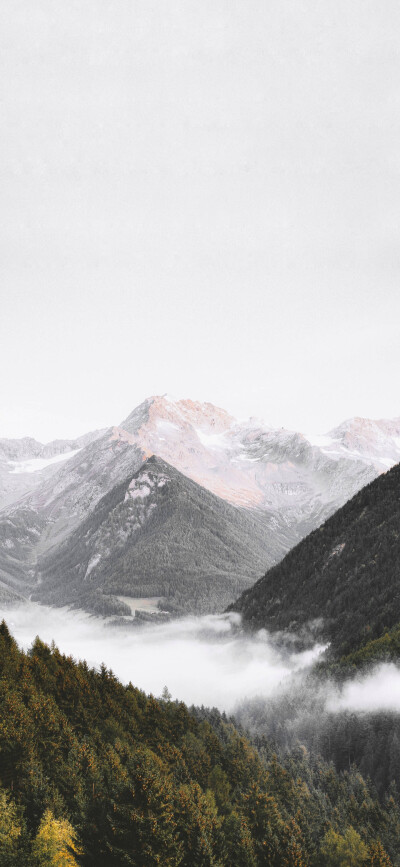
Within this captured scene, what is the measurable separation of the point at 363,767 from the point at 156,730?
104m

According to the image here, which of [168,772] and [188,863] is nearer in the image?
[188,863]

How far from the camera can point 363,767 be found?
177 metres

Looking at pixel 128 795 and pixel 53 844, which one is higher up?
pixel 128 795

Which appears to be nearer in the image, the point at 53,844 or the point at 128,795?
the point at 53,844

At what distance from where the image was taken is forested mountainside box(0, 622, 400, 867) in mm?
55312

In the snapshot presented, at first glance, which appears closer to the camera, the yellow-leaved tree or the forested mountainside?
the yellow-leaved tree

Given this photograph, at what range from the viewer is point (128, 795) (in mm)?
59281

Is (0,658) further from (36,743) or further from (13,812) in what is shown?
(13,812)

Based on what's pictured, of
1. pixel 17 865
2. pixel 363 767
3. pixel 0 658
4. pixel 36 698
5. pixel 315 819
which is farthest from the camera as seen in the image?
pixel 363 767

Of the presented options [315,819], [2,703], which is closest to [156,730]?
[315,819]

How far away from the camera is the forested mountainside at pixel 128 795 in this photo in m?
55.3

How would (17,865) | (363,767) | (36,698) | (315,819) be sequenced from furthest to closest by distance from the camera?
(363,767), (315,819), (36,698), (17,865)

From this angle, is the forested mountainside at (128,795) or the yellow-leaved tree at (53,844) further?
the forested mountainside at (128,795)

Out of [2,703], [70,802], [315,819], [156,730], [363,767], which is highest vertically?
[2,703]
